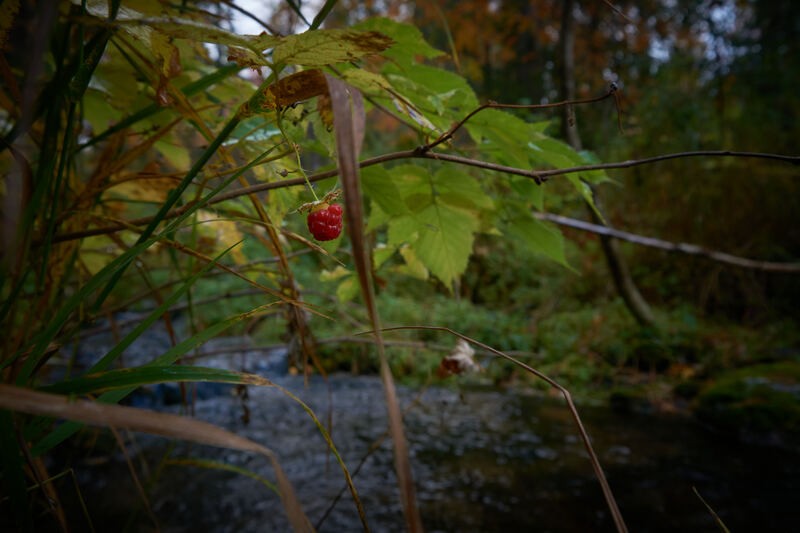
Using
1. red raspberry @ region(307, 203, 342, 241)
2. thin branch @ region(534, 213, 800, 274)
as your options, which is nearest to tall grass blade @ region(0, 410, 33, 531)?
red raspberry @ region(307, 203, 342, 241)

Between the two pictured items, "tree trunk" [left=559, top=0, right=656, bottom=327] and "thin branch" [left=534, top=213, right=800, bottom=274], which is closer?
"thin branch" [left=534, top=213, right=800, bottom=274]

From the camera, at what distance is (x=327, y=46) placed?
0.36 metres

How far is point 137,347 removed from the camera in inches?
165

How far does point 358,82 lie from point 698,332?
14.1 ft

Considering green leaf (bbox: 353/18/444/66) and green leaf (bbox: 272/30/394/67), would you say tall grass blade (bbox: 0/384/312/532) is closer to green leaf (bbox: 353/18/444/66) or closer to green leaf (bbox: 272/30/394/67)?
green leaf (bbox: 272/30/394/67)

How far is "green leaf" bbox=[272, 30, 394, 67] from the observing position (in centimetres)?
35

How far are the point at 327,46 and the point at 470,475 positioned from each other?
1.97 meters

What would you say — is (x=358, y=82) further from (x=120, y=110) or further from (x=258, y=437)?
(x=258, y=437)

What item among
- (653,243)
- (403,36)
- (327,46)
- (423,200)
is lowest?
(653,243)

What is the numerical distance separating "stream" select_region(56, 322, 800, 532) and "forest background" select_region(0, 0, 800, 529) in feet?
1.40

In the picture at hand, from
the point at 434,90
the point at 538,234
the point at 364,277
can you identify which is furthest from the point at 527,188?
the point at 364,277

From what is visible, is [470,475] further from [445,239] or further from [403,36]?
[403,36]

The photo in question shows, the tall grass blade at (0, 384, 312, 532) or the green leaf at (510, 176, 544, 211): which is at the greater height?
the green leaf at (510, 176, 544, 211)

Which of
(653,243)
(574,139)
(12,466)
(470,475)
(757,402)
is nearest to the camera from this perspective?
(12,466)
